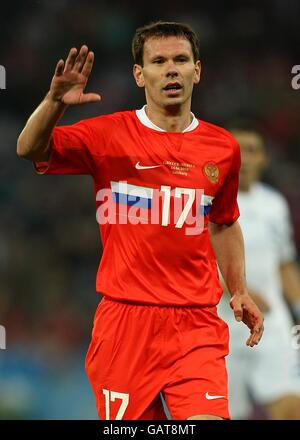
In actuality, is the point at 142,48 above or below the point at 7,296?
above

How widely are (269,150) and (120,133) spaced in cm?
568

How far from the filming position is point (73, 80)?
13.0ft

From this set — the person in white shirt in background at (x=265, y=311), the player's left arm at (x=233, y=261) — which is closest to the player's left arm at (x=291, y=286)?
the person in white shirt in background at (x=265, y=311)

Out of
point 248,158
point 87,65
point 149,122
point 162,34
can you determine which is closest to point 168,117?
point 149,122

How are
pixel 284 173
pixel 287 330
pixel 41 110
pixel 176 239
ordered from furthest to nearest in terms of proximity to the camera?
1. pixel 284 173
2. pixel 287 330
3. pixel 176 239
4. pixel 41 110

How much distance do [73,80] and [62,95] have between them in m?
0.07

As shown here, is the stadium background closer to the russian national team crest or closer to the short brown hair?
the russian national team crest

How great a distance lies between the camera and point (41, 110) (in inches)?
156

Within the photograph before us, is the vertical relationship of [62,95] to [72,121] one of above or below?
below

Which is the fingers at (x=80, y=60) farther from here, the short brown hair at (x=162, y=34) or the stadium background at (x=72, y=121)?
the stadium background at (x=72, y=121)

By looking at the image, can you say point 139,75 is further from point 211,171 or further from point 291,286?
point 291,286

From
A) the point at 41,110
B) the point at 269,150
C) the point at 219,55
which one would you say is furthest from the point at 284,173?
the point at 41,110

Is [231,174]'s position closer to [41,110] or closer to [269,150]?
[41,110]

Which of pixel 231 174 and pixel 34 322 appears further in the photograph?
pixel 34 322
